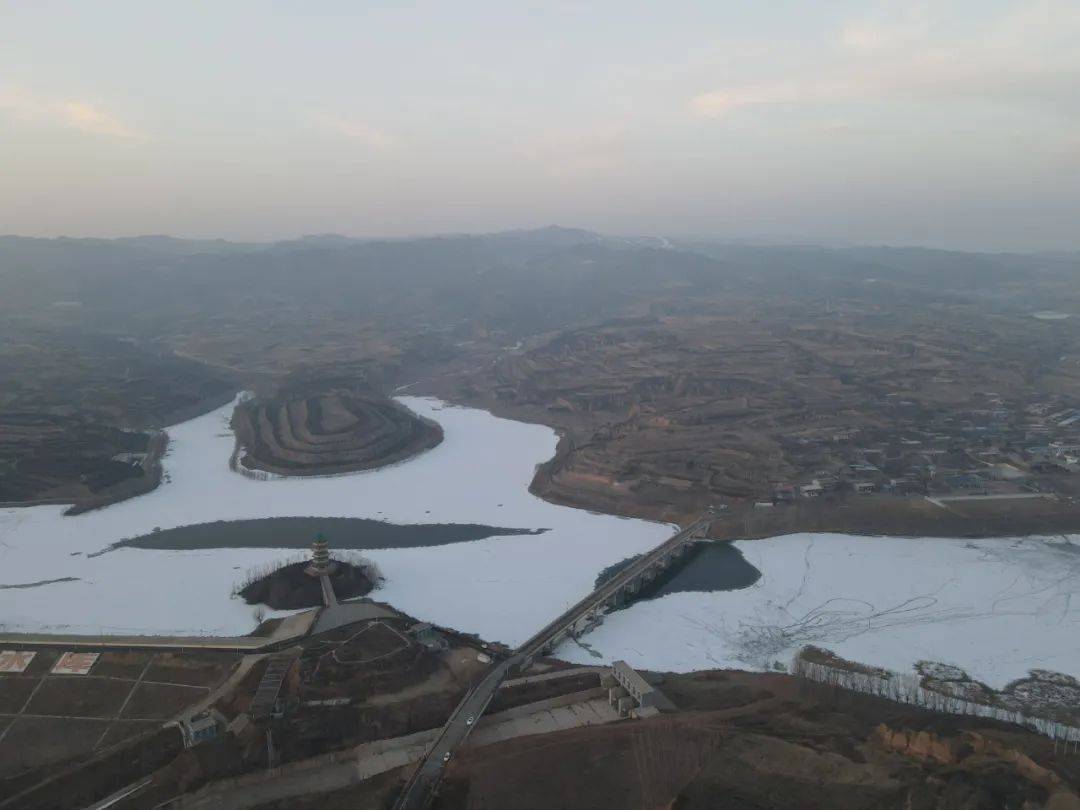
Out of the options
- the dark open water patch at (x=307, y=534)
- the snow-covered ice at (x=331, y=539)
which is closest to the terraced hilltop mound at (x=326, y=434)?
the snow-covered ice at (x=331, y=539)

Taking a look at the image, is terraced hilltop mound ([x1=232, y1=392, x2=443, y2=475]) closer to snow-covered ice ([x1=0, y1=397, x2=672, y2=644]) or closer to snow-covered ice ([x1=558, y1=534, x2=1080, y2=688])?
snow-covered ice ([x1=0, y1=397, x2=672, y2=644])

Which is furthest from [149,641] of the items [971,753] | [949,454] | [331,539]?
[949,454]

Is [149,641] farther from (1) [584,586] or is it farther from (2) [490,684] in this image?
(1) [584,586]

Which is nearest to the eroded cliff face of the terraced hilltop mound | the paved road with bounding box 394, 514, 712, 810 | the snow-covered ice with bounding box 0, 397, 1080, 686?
the snow-covered ice with bounding box 0, 397, 1080, 686

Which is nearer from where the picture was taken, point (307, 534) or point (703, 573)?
point (703, 573)

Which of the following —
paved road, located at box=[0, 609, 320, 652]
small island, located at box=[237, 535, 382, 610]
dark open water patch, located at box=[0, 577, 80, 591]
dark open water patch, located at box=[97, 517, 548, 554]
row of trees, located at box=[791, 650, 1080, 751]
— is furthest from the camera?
dark open water patch, located at box=[97, 517, 548, 554]

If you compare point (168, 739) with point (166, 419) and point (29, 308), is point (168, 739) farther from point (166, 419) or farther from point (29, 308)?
point (29, 308)

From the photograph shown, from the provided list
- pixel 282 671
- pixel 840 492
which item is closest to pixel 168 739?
pixel 282 671
